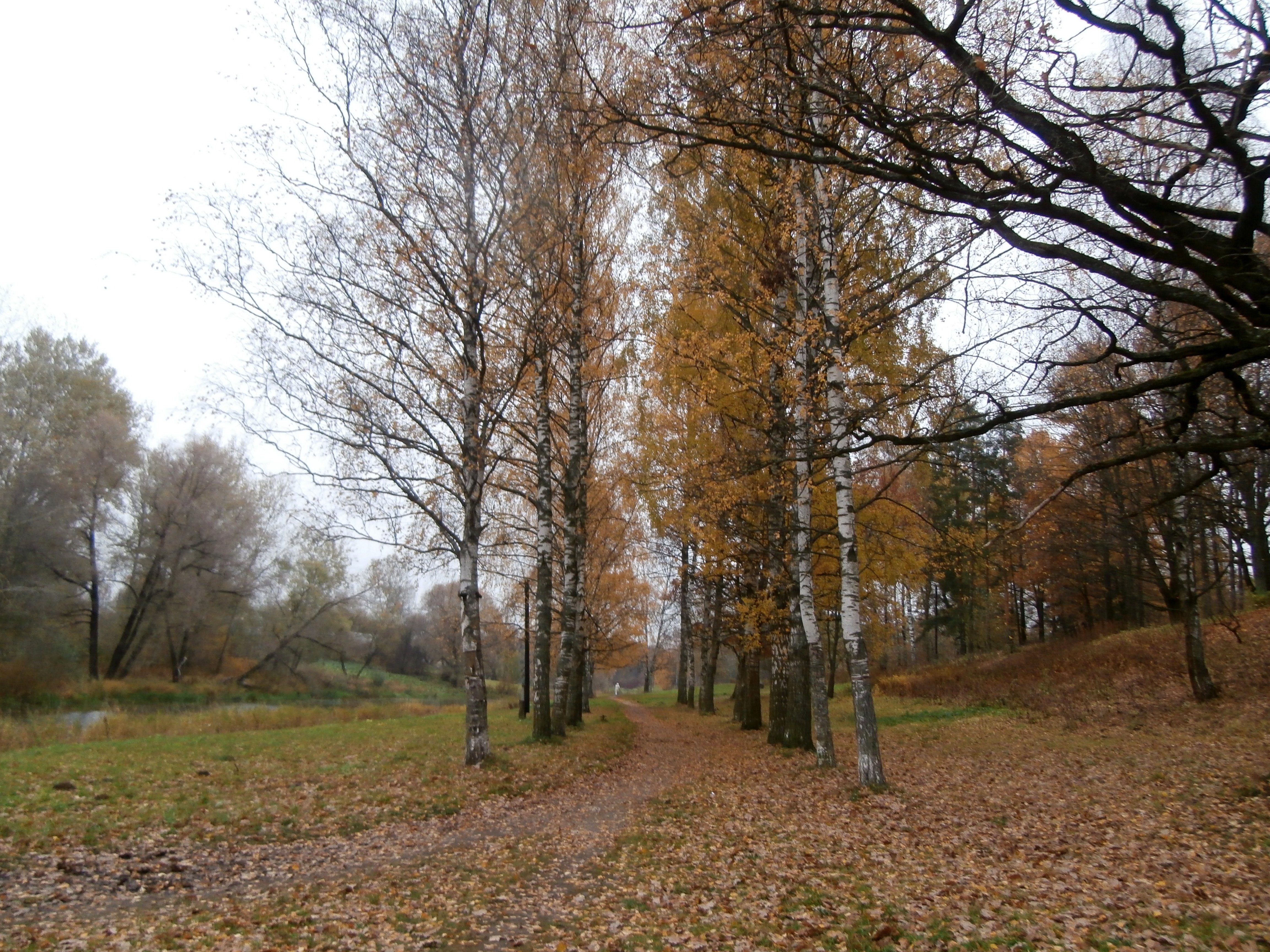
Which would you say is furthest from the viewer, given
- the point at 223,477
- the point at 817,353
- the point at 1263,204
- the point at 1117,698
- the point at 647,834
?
the point at 223,477

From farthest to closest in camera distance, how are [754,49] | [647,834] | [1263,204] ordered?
[647,834] → [754,49] → [1263,204]

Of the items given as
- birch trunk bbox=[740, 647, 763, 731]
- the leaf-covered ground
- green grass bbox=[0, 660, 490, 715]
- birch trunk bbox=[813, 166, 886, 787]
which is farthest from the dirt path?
green grass bbox=[0, 660, 490, 715]

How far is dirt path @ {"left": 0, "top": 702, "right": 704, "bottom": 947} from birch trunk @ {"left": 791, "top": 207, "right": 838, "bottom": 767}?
145 inches

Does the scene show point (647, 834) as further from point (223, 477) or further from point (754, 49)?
point (223, 477)

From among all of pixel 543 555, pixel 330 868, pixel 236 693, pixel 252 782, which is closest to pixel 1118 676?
pixel 543 555

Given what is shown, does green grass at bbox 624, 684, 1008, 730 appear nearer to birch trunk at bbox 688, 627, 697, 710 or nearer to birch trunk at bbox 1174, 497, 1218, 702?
birch trunk at bbox 688, 627, 697, 710

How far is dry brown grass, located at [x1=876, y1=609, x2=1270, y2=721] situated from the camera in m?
14.4

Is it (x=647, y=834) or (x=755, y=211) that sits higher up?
(x=755, y=211)

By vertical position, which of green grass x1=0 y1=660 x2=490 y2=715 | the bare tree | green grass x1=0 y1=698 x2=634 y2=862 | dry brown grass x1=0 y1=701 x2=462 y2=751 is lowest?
green grass x1=0 y1=660 x2=490 y2=715

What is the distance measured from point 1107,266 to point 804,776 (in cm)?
881

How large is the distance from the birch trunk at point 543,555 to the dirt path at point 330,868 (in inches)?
176

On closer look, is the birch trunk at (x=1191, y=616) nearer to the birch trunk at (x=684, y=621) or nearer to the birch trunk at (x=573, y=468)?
the birch trunk at (x=684, y=621)

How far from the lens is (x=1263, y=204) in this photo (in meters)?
4.35

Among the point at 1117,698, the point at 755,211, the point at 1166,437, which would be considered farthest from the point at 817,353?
the point at 1117,698
